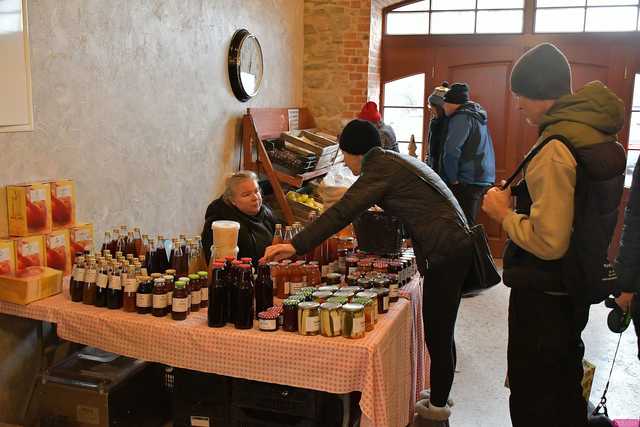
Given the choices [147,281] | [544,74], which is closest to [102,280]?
Answer: [147,281]

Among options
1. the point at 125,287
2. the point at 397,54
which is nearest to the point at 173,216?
the point at 125,287

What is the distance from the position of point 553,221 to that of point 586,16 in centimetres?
474

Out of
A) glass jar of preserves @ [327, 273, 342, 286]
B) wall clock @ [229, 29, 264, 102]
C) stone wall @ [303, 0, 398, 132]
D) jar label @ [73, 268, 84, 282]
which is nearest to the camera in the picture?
jar label @ [73, 268, 84, 282]

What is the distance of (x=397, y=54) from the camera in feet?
21.2

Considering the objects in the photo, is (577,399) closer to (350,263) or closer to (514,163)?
(350,263)

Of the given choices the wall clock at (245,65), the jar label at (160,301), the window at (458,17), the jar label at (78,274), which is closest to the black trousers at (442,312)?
the jar label at (160,301)

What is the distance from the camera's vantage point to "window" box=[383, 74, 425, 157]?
652cm

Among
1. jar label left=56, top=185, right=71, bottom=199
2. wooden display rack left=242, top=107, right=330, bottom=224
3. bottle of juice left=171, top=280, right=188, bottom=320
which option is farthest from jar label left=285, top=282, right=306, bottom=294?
wooden display rack left=242, top=107, right=330, bottom=224

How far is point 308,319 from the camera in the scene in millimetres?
2270

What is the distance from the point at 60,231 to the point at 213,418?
107 centimetres

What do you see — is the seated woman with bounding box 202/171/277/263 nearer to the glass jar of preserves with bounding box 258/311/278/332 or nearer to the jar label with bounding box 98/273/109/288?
the jar label with bounding box 98/273/109/288

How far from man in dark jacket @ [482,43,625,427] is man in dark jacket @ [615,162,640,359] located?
0.32 metres

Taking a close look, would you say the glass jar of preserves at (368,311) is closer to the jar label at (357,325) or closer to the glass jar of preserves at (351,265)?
the jar label at (357,325)

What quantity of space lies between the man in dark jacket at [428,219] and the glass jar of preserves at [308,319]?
0.55m
